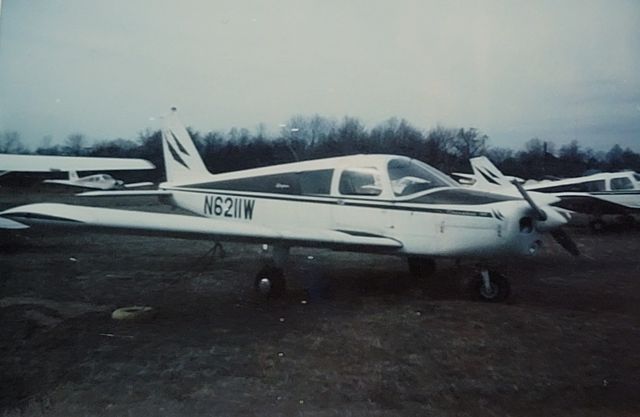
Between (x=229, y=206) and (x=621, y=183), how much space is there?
1.02 metres

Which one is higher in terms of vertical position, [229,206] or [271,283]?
[229,206]

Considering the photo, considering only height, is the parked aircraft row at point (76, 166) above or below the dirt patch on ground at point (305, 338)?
above

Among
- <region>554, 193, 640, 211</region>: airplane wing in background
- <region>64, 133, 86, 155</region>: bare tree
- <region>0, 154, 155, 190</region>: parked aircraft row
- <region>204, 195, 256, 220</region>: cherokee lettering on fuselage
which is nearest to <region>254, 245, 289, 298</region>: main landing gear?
<region>204, 195, 256, 220</region>: cherokee lettering on fuselage

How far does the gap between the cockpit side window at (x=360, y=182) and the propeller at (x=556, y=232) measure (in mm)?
349

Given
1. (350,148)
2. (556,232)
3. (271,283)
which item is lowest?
(271,283)

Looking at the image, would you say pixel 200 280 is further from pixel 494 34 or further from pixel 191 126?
pixel 494 34

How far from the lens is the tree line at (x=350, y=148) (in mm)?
1164

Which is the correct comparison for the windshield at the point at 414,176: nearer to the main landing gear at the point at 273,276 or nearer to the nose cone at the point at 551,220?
the nose cone at the point at 551,220

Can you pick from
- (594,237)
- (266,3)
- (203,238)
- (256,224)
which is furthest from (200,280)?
(594,237)

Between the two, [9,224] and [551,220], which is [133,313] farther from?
[551,220]

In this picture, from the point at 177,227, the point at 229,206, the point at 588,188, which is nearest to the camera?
the point at 177,227

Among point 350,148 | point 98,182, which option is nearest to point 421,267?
point 350,148

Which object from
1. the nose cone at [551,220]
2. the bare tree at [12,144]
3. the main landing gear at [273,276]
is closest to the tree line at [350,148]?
the bare tree at [12,144]

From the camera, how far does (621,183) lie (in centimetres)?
132
